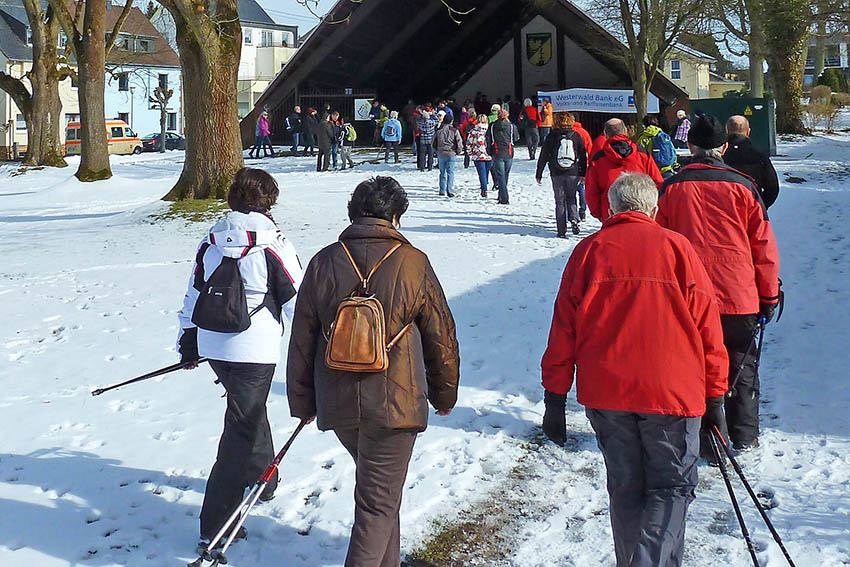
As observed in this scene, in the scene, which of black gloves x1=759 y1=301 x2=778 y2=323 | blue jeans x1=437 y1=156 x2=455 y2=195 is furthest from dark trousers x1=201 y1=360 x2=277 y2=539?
blue jeans x1=437 y1=156 x2=455 y2=195

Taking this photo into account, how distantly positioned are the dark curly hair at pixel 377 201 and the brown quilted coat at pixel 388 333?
39mm

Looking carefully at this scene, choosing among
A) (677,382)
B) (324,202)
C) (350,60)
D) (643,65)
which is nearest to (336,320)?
(677,382)

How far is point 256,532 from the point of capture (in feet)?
14.2

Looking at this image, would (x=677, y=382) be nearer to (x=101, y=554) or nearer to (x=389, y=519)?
(x=389, y=519)

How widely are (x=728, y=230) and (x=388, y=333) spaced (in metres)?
2.31

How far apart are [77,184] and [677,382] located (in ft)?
65.7

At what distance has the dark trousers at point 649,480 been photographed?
10.9 feet

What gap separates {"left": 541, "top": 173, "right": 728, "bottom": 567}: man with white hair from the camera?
3336 mm

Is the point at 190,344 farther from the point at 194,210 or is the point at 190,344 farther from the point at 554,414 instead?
the point at 194,210

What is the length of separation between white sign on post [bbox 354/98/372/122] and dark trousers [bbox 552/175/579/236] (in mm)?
20435

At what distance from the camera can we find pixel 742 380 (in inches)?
203

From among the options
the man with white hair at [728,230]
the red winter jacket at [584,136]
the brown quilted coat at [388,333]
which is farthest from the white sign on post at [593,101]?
the brown quilted coat at [388,333]

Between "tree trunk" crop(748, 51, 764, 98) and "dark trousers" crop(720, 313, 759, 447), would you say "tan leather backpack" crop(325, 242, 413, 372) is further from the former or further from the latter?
"tree trunk" crop(748, 51, 764, 98)

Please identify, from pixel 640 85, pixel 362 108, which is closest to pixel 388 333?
pixel 640 85
